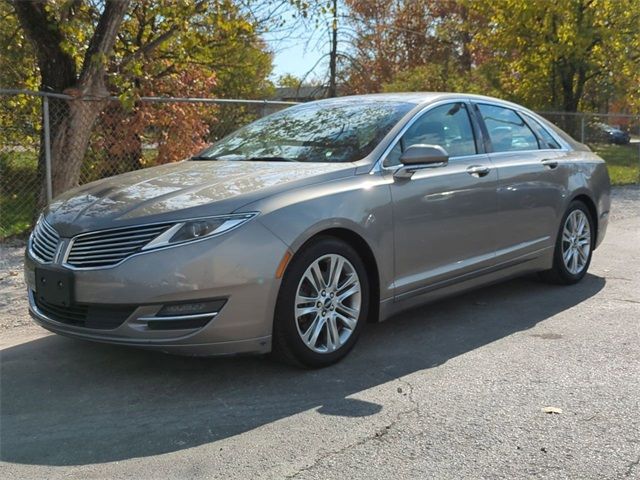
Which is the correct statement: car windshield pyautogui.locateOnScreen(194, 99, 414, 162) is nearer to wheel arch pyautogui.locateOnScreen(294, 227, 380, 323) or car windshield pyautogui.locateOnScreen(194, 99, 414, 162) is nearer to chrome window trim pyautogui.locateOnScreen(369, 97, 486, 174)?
chrome window trim pyautogui.locateOnScreen(369, 97, 486, 174)

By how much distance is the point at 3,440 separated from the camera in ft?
11.0

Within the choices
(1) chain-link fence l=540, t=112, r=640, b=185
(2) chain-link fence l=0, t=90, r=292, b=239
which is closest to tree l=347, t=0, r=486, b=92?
(1) chain-link fence l=540, t=112, r=640, b=185

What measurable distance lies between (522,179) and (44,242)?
11.9 feet

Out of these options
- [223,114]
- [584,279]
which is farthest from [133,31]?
[584,279]

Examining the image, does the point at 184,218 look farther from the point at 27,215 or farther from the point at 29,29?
the point at 27,215

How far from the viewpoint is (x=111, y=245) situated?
3.73 meters

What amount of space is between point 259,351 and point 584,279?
13.2 feet

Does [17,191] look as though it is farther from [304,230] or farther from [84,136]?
[304,230]

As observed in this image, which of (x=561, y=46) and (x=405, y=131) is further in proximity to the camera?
(x=561, y=46)

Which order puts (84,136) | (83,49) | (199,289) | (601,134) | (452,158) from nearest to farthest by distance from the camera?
(199,289)
(452,158)
(84,136)
(83,49)
(601,134)

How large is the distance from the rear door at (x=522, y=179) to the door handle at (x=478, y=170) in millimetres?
172

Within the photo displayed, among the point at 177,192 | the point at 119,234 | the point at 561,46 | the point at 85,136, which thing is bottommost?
the point at 119,234

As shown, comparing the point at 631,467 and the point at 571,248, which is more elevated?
the point at 571,248

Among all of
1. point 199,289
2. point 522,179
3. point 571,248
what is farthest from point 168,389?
point 571,248
